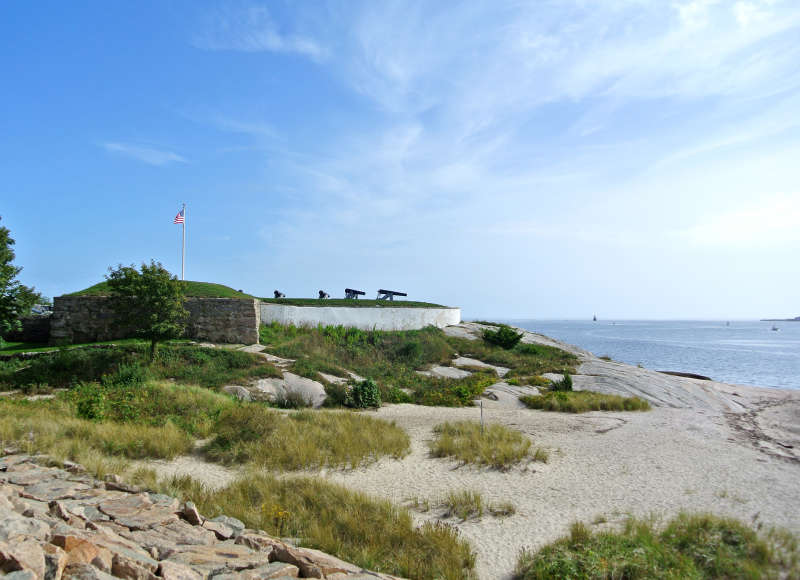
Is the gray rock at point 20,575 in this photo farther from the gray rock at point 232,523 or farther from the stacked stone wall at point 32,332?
the stacked stone wall at point 32,332

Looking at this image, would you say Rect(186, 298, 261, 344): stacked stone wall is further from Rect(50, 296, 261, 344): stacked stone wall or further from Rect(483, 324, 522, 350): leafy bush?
Rect(483, 324, 522, 350): leafy bush

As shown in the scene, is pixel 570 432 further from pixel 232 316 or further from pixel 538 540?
pixel 232 316

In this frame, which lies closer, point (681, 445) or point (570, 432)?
point (681, 445)

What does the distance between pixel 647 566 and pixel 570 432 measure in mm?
7503

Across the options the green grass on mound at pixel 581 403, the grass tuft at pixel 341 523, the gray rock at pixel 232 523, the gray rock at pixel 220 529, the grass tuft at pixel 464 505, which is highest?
the gray rock at pixel 220 529

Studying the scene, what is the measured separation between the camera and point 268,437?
30.8ft

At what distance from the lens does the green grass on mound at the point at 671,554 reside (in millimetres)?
4586

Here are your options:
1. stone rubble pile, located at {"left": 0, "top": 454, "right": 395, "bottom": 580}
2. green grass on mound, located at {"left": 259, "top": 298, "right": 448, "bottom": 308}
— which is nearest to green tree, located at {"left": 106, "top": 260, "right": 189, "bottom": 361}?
stone rubble pile, located at {"left": 0, "top": 454, "right": 395, "bottom": 580}

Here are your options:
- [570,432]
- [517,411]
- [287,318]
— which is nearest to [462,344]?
[287,318]

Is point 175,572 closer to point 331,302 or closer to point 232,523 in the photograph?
point 232,523

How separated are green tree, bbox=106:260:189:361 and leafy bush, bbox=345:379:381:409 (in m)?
6.62

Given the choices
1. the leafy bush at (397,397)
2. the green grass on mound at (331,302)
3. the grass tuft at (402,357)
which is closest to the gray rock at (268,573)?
the grass tuft at (402,357)

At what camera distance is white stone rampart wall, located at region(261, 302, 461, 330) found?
76.3ft

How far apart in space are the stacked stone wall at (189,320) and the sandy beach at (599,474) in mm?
8050
